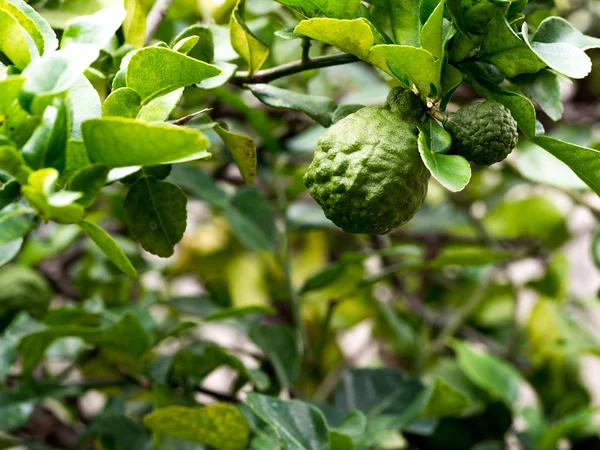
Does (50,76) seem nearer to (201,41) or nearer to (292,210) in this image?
(201,41)

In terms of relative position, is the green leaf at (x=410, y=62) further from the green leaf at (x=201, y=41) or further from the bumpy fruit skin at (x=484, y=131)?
the green leaf at (x=201, y=41)

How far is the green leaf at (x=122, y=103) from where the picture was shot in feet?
1.34

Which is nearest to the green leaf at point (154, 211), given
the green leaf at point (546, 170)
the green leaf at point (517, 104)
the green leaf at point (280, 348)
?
the green leaf at point (517, 104)

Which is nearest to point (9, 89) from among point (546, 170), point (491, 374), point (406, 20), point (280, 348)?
point (406, 20)

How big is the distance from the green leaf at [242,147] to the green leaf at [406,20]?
0.40 ft

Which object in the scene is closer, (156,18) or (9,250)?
(9,250)

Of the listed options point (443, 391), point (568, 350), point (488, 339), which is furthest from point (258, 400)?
point (488, 339)

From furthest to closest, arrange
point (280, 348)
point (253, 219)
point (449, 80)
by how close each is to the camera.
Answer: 1. point (253, 219)
2. point (280, 348)
3. point (449, 80)

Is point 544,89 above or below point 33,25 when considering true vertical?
below

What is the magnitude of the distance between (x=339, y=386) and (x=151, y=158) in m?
0.55

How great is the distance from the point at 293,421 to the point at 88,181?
1.04ft

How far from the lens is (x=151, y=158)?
1.15ft

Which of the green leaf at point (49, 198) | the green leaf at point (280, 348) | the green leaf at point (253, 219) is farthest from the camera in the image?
the green leaf at point (253, 219)

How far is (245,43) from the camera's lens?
0.53 metres
